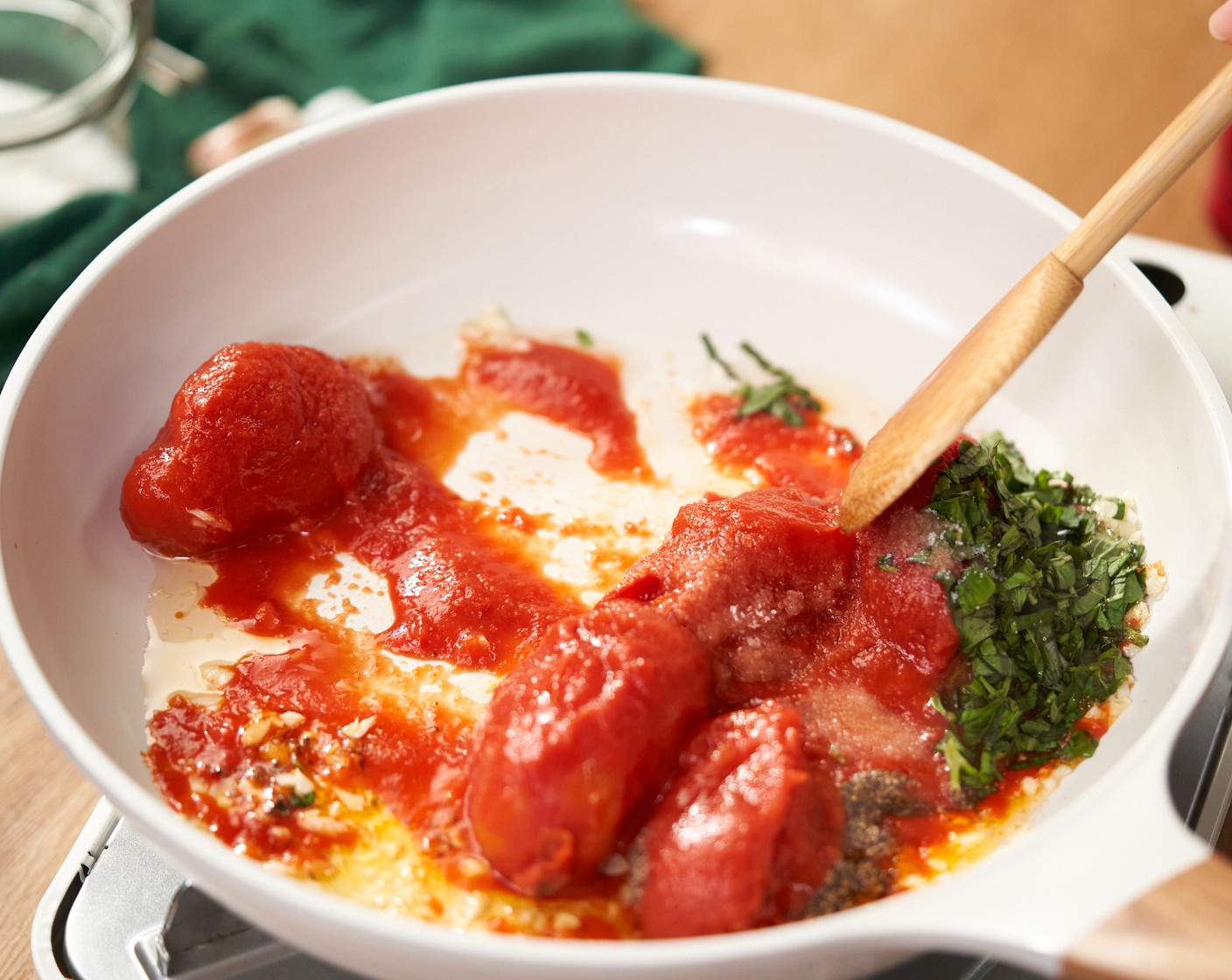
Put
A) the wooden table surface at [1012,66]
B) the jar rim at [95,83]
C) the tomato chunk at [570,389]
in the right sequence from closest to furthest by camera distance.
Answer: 1. the tomato chunk at [570,389]
2. the jar rim at [95,83]
3. the wooden table surface at [1012,66]

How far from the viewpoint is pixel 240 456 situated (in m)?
2.14

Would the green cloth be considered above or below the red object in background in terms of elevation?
below

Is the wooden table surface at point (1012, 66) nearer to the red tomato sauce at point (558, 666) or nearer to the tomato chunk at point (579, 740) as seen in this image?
the red tomato sauce at point (558, 666)

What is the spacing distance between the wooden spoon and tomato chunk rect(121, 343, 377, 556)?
3.51 ft

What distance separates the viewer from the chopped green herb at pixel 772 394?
2.53 m

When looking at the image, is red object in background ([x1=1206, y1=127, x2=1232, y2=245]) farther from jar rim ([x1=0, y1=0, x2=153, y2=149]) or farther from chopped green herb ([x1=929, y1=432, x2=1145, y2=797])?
jar rim ([x1=0, y1=0, x2=153, y2=149])

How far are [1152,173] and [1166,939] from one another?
1.24 metres

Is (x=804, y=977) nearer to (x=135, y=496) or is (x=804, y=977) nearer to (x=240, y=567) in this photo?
(x=240, y=567)

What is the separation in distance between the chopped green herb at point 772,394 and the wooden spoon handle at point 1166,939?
1.40 metres

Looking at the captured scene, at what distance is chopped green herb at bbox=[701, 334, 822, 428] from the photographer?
2527mm

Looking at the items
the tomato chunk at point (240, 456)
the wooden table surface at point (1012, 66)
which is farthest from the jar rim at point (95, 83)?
the wooden table surface at point (1012, 66)


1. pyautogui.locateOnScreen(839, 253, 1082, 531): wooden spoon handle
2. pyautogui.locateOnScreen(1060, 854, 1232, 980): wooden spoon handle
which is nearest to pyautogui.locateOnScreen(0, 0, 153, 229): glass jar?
pyautogui.locateOnScreen(839, 253, 1082, 531): wooden spoon handle

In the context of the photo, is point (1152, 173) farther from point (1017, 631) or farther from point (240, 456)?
point (240, 456)

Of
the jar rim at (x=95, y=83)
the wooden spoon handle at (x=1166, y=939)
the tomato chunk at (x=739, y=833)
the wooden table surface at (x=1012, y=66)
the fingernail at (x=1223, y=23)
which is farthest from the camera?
the wooden table surface at (x=1012, y=66)
